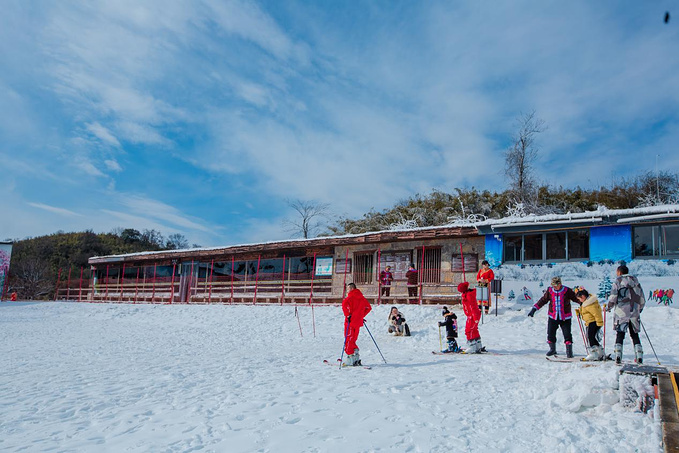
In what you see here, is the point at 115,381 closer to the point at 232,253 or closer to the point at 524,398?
the point at 524,398

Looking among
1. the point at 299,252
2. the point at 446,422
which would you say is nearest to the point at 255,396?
the point at 446,422

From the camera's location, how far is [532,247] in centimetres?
1561

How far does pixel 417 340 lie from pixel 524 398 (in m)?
5.88

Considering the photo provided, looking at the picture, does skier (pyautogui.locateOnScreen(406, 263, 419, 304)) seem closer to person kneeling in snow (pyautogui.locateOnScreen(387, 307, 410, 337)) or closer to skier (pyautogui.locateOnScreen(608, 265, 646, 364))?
person kneeling in snow (pyautogui.locateOnScreen(387, 307, 410, 337))

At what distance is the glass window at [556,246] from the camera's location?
49.5 ft

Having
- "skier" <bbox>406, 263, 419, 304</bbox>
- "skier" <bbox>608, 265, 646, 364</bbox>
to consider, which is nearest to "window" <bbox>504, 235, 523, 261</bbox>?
"skier" <bbox>406, 263, 419, 304</bbox>

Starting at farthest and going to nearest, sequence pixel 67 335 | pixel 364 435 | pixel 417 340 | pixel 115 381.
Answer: pixel 67 335 → pixel 417 340 → pixel 115 381 → pixel 364 435

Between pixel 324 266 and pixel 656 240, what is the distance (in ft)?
40.2

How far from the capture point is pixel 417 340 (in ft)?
38.9

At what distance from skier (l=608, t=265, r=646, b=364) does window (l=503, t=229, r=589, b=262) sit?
7.29 meters

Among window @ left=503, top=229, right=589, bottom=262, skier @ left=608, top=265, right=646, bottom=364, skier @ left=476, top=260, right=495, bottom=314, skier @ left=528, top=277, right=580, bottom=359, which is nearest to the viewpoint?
skier @ left=608, top=265, right=646, bottom=364

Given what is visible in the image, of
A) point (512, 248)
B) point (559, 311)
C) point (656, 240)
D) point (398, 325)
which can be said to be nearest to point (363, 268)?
point (512, 248)

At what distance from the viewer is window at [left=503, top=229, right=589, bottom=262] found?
48.5 ft

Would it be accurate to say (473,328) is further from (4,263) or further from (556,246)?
(4,263)
